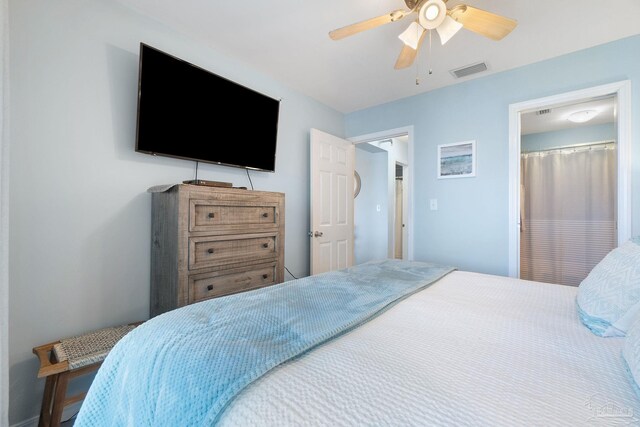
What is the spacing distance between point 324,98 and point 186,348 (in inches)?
120

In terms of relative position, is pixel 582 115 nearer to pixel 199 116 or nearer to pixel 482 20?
pixel 482 20

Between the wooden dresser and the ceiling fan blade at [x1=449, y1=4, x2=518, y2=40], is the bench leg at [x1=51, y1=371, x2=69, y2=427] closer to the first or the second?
the wooden dresser

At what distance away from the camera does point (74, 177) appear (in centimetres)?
158

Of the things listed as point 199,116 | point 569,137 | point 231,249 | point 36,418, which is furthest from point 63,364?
point 569,137

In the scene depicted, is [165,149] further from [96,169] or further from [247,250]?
[247,250]

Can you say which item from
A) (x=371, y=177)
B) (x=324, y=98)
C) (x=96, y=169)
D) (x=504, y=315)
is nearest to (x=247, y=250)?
(x=96, y=169)

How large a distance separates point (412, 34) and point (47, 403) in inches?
109

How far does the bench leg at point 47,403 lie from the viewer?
1336mm

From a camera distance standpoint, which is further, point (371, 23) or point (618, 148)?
point (618, 148)

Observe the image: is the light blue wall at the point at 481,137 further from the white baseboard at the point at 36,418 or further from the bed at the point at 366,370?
the white baseboard at the point at 36,418

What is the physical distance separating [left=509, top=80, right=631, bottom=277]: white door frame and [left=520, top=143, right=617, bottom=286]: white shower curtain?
5.48 ft

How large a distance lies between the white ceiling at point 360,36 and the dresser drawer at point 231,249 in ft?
5.02

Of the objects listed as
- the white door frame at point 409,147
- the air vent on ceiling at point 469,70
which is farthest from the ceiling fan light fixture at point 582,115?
the white door frame at point 409,147

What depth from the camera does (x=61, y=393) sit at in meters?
1.29
